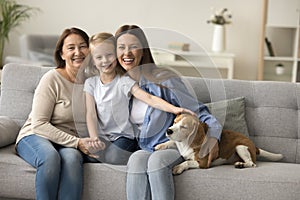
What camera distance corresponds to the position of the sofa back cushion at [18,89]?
289 centimetres

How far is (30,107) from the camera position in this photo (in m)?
2.89

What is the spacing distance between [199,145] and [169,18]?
Answer: 150 inches

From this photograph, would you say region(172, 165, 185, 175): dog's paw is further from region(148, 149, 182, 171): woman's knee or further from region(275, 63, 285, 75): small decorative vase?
region(275, 63, 285, 75): small decorative vase

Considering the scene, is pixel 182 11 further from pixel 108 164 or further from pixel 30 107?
pixel 108 164

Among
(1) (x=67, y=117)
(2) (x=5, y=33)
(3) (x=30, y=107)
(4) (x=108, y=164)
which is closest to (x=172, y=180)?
(4) (x=108, y=164)

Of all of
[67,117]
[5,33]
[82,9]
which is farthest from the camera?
[82,9]

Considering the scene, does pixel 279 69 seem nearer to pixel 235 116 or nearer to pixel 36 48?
pixel 36 48

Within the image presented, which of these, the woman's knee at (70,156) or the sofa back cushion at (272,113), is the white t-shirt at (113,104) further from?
the sofa back cushion at (272,113)

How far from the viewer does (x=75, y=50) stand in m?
2.64

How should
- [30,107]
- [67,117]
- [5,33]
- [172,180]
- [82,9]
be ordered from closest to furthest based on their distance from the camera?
[172,180], [67,117], [30,107], [5,33], [82,9]

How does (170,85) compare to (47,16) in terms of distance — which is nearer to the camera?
(170,85)

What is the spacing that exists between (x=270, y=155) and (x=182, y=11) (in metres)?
3.57

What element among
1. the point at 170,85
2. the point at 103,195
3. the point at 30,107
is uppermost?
the point at 170,85

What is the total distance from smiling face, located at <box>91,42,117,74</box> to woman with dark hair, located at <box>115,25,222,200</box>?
1.7 inches
